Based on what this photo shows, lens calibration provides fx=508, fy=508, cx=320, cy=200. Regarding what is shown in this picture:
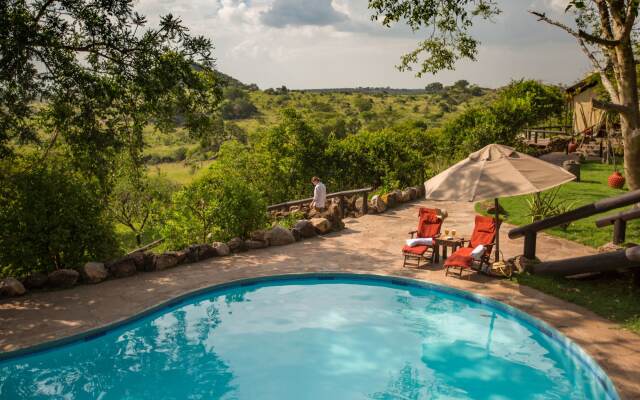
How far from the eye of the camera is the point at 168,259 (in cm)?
1193

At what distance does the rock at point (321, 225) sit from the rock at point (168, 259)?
3863mm

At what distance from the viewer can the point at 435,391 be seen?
761 centimetres

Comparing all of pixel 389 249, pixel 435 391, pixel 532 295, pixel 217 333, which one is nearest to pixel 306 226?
pixel 389 249

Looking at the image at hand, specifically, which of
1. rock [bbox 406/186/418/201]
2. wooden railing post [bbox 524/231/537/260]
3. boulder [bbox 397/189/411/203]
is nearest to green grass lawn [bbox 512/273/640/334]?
wooden railing post [bbox 524/231/537/260]

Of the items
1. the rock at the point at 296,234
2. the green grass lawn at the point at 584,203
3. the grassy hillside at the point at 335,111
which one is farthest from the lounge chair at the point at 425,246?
the grassy hillside at the point at 335,111

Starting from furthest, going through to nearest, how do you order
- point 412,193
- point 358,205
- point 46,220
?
point 412,193 → point 358,205 → point 46,220

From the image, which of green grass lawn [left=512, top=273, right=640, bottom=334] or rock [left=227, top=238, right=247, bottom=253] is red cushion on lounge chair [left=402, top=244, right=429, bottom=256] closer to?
green grass lawn [left=512, top=273, right=640, bottom=334]

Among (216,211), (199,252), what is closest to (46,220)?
(199,252)

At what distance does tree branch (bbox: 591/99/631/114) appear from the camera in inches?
354

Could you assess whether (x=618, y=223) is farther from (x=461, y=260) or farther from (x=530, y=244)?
(x=461, y=260)

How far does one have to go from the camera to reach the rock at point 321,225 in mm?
14445

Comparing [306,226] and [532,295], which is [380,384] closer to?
[532,295]

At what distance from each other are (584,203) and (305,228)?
9080 millimetres

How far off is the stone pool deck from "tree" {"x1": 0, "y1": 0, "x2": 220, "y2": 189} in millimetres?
2863
